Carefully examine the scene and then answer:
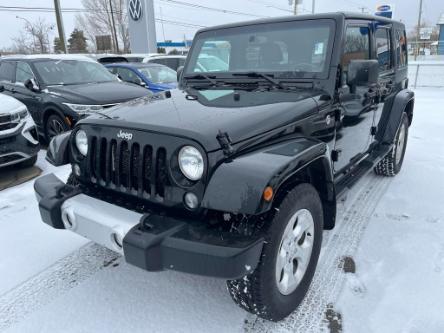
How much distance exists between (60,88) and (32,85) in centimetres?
47

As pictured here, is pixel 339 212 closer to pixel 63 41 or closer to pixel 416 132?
pixel 416 132

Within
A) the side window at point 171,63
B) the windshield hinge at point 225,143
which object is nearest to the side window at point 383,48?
the windshield hinge at point 225,143

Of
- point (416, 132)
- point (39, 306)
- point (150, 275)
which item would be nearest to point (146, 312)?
point (150, 275)

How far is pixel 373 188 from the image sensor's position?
4.32 m

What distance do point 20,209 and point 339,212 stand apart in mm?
3311

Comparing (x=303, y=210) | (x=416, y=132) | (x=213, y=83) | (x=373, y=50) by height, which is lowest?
(x=416, y=132)

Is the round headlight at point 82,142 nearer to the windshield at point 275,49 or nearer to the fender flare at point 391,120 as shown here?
the windshield at point 275,49

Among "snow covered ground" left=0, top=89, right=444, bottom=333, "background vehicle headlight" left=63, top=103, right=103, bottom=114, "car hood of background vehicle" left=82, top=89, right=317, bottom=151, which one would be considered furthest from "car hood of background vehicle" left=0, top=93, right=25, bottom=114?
"car hood of background vehicle" left=82, top=89, right=317, bottom=151

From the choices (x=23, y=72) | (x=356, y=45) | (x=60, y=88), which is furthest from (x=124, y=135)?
(x=23, y=72)

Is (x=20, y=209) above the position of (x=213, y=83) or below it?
below

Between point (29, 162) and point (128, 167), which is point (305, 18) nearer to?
point (128, 167)

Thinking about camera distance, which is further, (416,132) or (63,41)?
(63,41)

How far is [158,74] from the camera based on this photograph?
9.14 metres

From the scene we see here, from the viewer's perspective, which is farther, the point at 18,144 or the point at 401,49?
the point at 18,144
